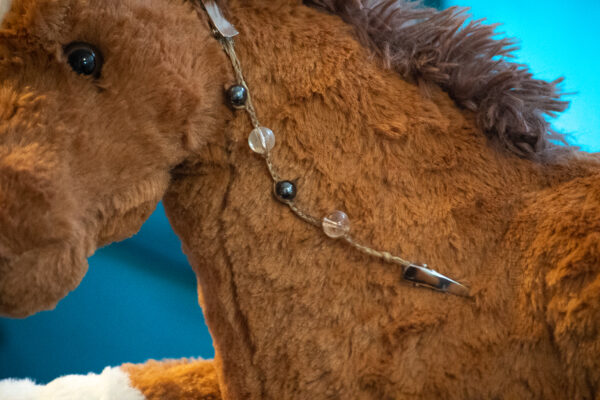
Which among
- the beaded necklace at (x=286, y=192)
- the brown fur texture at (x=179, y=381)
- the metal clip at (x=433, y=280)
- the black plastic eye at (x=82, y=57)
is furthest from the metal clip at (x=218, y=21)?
the brown fur texture at (x=179, y=381)

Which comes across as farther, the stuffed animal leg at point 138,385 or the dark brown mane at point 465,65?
the stuffed animal leg at point 138,385

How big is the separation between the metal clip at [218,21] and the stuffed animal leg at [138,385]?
1.28 feet

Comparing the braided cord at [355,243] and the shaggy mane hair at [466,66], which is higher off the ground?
the shaggy mane hair at [466,66]

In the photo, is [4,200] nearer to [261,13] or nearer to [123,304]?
[261,13]

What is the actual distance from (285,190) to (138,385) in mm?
332

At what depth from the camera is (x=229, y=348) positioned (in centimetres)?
54

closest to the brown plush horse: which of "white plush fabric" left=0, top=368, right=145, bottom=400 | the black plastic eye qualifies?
the black plastic eye

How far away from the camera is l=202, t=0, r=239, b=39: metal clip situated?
0.48m

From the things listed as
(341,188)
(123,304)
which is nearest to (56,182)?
(341,188)

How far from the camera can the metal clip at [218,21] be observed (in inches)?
18.9

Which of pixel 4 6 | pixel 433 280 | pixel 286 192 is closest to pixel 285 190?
pixel 286 192

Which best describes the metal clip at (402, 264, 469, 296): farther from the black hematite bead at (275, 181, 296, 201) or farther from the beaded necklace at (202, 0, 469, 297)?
the black hematite bead at (275, 181, 296, 201)

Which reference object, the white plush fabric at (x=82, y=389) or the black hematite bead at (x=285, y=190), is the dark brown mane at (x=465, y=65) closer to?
the black hematite bead at (x=285, y=190)

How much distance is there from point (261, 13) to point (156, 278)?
772 mm
